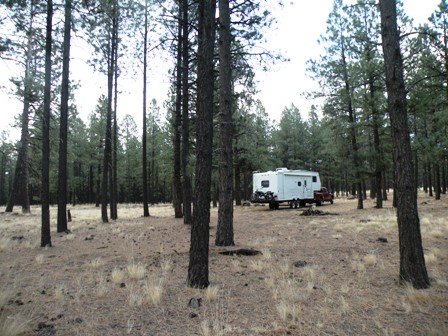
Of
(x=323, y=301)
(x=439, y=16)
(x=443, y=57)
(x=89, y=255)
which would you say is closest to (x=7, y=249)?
(x=89, y=255)

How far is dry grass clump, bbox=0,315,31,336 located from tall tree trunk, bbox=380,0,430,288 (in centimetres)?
602

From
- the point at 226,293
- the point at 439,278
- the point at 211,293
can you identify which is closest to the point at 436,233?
the point at 439,278

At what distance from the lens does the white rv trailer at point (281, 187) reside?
88.6ft

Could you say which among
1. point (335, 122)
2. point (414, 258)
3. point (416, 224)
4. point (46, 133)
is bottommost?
point (414, 258)

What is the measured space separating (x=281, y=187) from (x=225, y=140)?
57.8ft

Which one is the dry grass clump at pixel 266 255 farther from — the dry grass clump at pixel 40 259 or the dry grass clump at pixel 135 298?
the dry grass clump at pixel 40 259

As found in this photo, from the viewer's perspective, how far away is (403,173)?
6.23 meters

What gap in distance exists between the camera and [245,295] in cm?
602

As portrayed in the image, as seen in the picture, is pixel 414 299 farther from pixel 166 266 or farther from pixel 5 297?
pixel 5 297

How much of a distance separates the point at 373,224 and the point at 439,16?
12439mm

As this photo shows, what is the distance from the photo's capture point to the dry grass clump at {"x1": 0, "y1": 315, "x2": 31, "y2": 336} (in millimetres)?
4025

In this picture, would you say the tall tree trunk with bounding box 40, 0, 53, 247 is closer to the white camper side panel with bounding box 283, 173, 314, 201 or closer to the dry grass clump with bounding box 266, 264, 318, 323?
the dry grass clump with bounding box 266, 264, 318, 323

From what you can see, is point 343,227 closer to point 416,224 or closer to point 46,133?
point 416,224

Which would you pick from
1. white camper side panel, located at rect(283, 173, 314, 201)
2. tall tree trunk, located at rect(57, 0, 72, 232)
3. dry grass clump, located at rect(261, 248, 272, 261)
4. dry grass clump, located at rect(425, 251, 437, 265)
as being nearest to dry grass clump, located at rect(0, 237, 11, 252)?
tall tree trunk, located at rect(57, 0, 72, 232)
